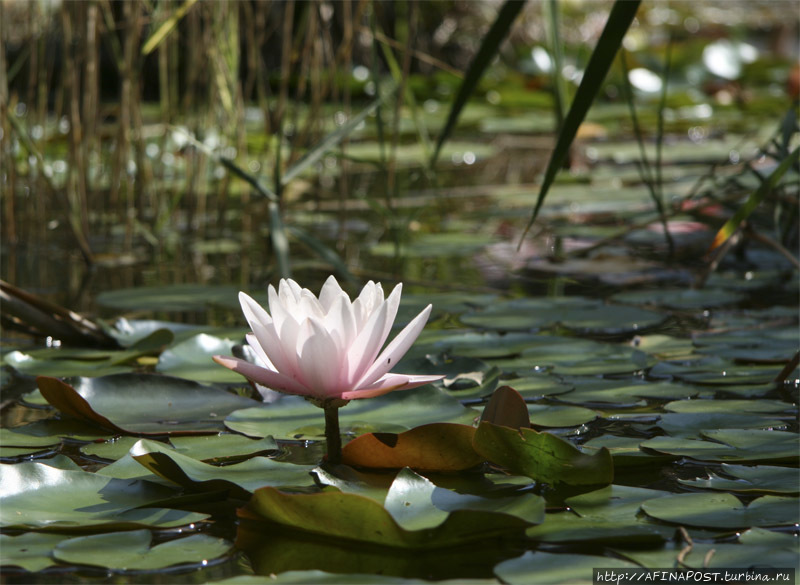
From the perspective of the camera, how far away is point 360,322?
92 cm

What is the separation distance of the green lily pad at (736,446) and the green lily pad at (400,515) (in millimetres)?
259

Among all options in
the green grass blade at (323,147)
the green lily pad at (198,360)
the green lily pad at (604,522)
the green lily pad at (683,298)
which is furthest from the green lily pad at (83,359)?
the green lily pad at (683,298)

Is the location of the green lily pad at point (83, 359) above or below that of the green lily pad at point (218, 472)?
above

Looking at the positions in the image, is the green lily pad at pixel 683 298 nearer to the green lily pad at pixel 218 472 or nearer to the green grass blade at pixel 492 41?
the green grass blade at pixel 492 41

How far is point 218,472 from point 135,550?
15cm

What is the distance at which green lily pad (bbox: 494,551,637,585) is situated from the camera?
0.74m

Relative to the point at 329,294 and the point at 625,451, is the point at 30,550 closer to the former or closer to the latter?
the point at 329,294

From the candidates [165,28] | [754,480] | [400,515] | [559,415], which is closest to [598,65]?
[559,415]

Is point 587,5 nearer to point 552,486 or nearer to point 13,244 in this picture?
point 13,244

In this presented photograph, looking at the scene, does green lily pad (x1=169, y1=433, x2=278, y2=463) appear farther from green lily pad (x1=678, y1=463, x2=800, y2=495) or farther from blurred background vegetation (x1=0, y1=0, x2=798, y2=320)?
blurred background vegetation (x1=0, y1=0, x2=798, y2=320)

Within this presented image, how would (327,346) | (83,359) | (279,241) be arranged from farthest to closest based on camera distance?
Answer: (279,241) < (83,359) < (327,346)

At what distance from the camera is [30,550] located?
807 mm

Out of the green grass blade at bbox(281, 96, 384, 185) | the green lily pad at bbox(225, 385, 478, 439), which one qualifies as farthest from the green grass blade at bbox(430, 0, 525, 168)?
the green lily pad at bbox(225, 385, 478, 439)

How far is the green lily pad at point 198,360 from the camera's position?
4.46 ft
